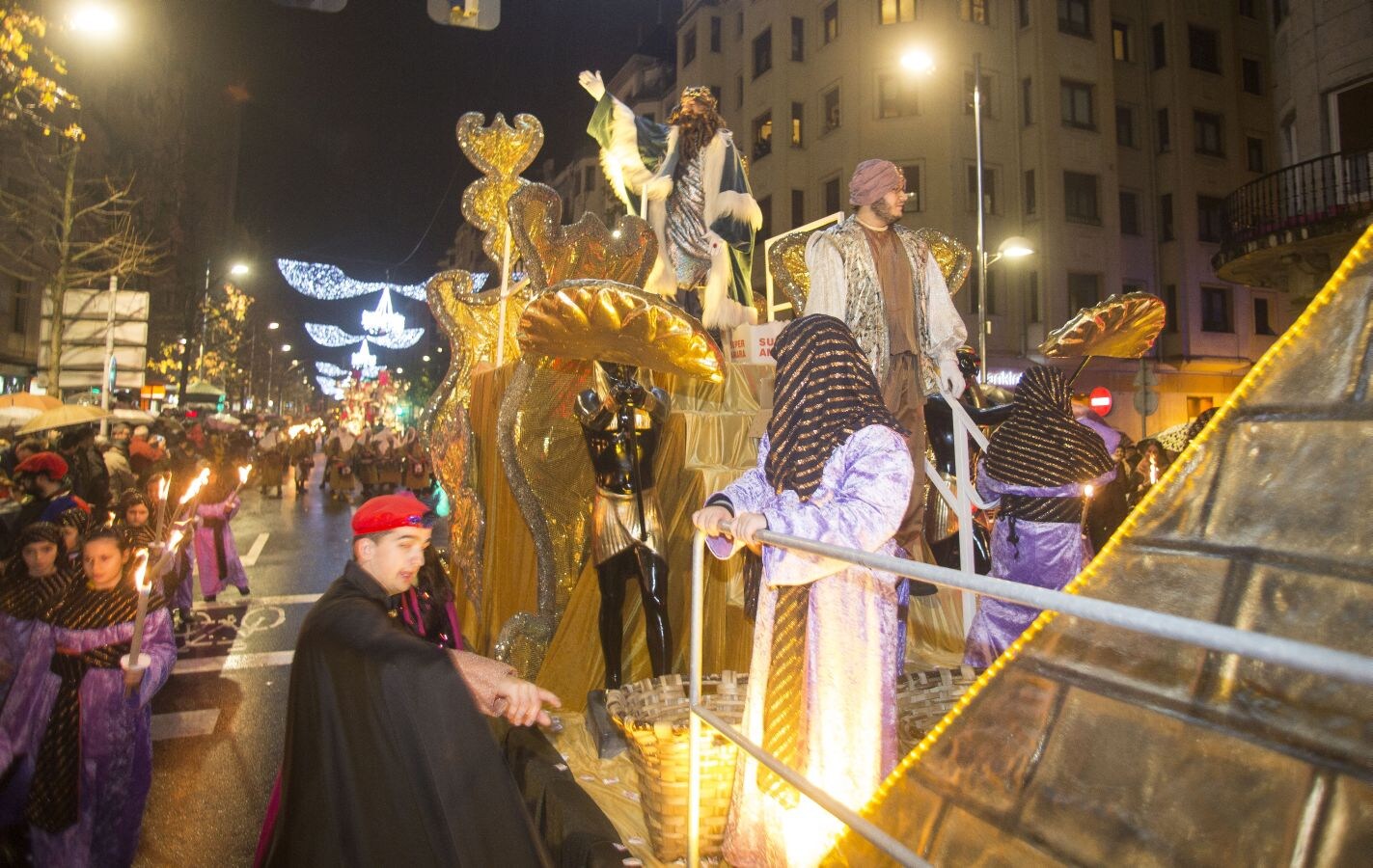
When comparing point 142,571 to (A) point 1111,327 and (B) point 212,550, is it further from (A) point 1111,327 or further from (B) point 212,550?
(B) point 212,550

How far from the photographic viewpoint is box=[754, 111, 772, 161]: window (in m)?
30.6

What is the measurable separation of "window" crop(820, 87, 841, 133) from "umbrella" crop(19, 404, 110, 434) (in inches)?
927

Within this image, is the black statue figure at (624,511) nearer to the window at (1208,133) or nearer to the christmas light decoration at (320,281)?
the window at (1208,133)

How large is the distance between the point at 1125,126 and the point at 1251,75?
526 centimetres

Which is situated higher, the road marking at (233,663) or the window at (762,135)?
the window at (762,135)

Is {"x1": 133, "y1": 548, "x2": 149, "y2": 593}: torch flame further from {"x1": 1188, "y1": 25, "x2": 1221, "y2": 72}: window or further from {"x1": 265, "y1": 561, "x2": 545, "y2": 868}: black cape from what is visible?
{"x1": 1188, "y1": 25, "x2": 1221, "y2": 72}: window

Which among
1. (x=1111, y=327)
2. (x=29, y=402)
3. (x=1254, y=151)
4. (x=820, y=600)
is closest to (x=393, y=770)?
(x=820, y=600)

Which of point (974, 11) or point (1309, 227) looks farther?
point (974, 11)

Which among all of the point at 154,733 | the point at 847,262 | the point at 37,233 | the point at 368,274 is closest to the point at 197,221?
the point at 368,274

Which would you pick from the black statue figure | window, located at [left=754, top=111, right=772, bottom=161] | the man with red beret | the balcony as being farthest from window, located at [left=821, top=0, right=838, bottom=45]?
the man with red beret

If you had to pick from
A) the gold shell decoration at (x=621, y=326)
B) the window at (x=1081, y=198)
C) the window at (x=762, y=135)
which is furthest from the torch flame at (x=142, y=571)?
the window at (x=762, y=135)

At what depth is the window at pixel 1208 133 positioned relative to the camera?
90.5ft

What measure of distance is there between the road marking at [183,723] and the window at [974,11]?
28969mm

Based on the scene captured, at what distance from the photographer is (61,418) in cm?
1158
